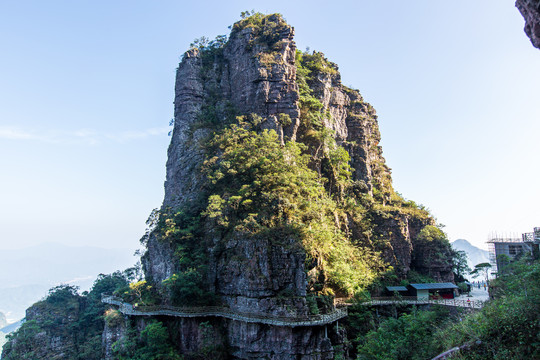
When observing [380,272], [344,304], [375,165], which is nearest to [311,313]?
[344,304]

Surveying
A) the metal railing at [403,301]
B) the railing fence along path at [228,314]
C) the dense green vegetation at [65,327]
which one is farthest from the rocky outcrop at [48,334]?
the metal railing at [403,301]

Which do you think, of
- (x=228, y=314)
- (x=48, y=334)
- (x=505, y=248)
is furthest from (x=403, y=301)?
(x=48, y=334)

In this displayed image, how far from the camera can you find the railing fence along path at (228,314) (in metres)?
26.2

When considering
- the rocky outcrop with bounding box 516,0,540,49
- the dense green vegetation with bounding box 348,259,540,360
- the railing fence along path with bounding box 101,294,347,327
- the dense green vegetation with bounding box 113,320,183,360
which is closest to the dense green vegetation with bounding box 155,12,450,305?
the railing fence along path with bounding box 101,294,347,327

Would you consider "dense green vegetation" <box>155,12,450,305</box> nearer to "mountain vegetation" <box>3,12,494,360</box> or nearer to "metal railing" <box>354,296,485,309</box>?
"mountain vegetation" <box>3,12,494,360</box>

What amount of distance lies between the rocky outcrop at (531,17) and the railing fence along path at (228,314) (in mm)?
23402

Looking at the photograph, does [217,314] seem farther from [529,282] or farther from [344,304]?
[529,282]

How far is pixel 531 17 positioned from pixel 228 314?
28002 millimetres

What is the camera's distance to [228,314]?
Answer: 2891 cm

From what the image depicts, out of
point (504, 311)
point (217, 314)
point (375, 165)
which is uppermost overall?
point (375, 165)

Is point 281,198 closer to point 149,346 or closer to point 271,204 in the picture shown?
point 271,204

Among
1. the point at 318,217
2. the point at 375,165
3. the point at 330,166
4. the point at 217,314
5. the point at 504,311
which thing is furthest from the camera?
the point at 375,165

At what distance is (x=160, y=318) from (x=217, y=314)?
7.38 metres

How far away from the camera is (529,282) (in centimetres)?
1662
